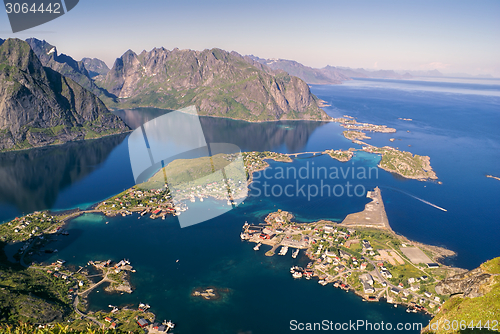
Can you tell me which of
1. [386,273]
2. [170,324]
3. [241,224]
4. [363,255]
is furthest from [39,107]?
[386,273]

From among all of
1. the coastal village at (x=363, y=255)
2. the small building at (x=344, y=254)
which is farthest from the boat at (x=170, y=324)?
the small building at (x=344, y=254)

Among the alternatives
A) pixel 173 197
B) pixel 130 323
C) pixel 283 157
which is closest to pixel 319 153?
pixel 283 157

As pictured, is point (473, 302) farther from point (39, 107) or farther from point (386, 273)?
point (39, 107)

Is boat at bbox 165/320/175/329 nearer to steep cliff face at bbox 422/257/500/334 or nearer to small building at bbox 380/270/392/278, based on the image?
steep cliff face at bbox 422/257/500/334

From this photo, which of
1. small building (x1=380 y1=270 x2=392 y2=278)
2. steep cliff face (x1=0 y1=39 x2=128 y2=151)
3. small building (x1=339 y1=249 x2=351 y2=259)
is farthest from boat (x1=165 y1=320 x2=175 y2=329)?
steep cliff face (x1=0 y1=39 x2=128 y2=151)

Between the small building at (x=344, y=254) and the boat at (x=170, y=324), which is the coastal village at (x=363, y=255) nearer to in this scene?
the small building at (x=344, y=254)

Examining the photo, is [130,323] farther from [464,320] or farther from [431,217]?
[431,217]
